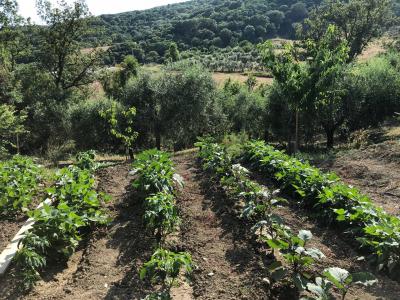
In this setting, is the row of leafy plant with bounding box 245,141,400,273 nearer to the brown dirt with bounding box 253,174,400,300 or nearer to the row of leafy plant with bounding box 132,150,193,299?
the brown dirt with bounding box 253,174,400,300

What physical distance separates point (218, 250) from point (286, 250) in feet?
4.97

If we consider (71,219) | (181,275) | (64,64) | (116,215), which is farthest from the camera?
(64,64)

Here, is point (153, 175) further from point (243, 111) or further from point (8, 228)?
point (243, 111)

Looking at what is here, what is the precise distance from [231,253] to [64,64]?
2412cm

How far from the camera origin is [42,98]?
24.1 meters

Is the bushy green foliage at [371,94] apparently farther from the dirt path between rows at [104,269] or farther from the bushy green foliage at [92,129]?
the dirt path between rows at [104,269]

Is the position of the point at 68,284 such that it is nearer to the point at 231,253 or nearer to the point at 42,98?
the point at 231,253

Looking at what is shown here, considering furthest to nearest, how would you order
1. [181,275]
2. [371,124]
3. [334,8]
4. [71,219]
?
[334,8], [371,124], [71,219], [181,275]

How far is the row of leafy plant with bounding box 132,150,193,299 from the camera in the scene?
4969mm

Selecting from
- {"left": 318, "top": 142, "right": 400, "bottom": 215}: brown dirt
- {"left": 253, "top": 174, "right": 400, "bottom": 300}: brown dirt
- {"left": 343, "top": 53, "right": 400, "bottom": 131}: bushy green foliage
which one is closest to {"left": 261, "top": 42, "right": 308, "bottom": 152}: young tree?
{"left": 318, "top": 142, "right": 400, "bottom": 215}: brown dirt

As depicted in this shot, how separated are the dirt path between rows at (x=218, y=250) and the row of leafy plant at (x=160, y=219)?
317 mm

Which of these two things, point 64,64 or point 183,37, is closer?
point 64,64

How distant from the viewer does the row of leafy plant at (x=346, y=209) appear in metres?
5.43

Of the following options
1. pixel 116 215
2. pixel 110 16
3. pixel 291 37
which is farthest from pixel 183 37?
pixel 116 215
